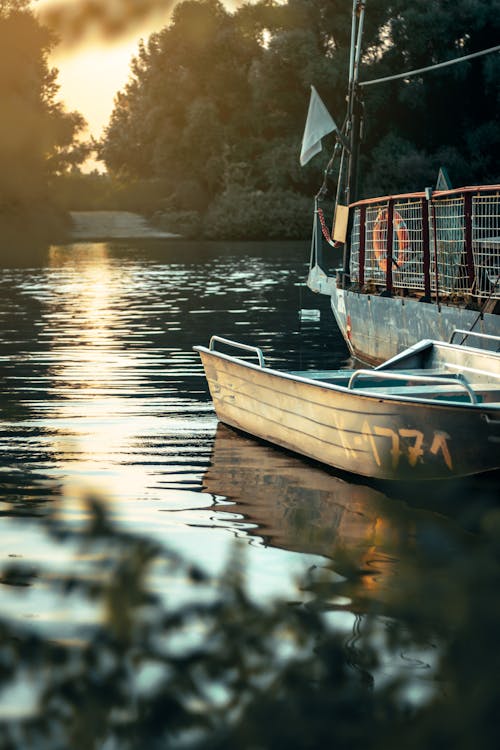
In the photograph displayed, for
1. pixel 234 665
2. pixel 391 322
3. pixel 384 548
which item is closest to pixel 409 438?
pixel 384 548

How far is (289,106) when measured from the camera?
86.4 m

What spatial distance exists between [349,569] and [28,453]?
387 inches

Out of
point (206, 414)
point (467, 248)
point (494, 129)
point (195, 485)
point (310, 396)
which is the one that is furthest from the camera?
point (494, 129)

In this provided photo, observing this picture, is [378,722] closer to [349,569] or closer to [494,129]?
[349,569]

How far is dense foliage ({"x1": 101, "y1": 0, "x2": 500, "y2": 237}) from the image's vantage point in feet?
255

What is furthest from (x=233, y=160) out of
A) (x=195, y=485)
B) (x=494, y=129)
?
(x=195, y=485)

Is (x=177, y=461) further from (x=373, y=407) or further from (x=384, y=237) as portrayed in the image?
(x=384, y=237)

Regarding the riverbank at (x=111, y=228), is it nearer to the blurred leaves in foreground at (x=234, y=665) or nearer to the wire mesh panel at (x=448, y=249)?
the wire mesh panel at (x=448, y=249)

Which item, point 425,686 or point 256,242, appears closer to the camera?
point 425,686

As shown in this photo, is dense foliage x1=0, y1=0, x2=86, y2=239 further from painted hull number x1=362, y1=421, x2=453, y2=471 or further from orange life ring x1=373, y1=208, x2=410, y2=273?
painted hull number x1=362, y1=421, x2=453, y2=471

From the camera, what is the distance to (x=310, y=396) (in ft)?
35.4

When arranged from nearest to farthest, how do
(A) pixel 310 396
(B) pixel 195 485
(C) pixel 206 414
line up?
(B) pixel 195 485 → (A) pixel 310 396 → (C) pixel 206 414

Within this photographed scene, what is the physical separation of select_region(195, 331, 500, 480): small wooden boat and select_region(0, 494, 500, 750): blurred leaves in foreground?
17.2ft

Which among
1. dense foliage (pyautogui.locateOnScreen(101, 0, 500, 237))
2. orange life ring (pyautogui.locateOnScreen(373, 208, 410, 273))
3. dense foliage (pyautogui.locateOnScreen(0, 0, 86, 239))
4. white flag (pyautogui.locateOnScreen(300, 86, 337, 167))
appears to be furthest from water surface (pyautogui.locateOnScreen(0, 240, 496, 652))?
dense foliage (pyautogui.locateOnScreen(0, 0, 86, 239))
